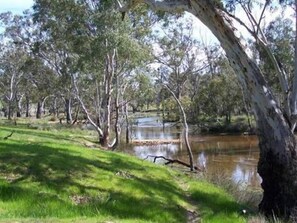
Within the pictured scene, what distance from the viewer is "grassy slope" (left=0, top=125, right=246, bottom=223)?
7688 mm

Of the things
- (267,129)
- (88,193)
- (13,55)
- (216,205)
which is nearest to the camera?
(88,193)

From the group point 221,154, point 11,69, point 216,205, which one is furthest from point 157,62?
point 11,69

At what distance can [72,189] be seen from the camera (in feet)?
29.9

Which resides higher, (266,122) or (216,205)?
(266,122)

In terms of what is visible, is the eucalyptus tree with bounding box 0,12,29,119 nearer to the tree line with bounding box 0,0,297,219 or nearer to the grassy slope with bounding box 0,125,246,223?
the tree line with bounding box 0,0,297,219

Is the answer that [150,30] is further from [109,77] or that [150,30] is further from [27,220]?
[27,220]

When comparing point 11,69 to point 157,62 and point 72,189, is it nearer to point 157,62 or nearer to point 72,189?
point 157,62

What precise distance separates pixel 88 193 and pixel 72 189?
331 mm

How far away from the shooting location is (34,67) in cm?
4341

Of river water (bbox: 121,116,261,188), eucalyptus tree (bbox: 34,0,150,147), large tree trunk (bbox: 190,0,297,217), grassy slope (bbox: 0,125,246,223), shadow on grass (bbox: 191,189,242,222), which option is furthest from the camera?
river water (bbox: 121,116,261,188)

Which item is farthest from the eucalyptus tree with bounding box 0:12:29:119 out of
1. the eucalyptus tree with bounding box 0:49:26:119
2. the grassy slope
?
the grassy slope

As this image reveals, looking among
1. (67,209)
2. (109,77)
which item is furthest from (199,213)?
(109,77)

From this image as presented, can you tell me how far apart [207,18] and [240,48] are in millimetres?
1045

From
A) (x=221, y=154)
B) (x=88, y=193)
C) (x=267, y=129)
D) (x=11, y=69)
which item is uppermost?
(x=11, y=69)
